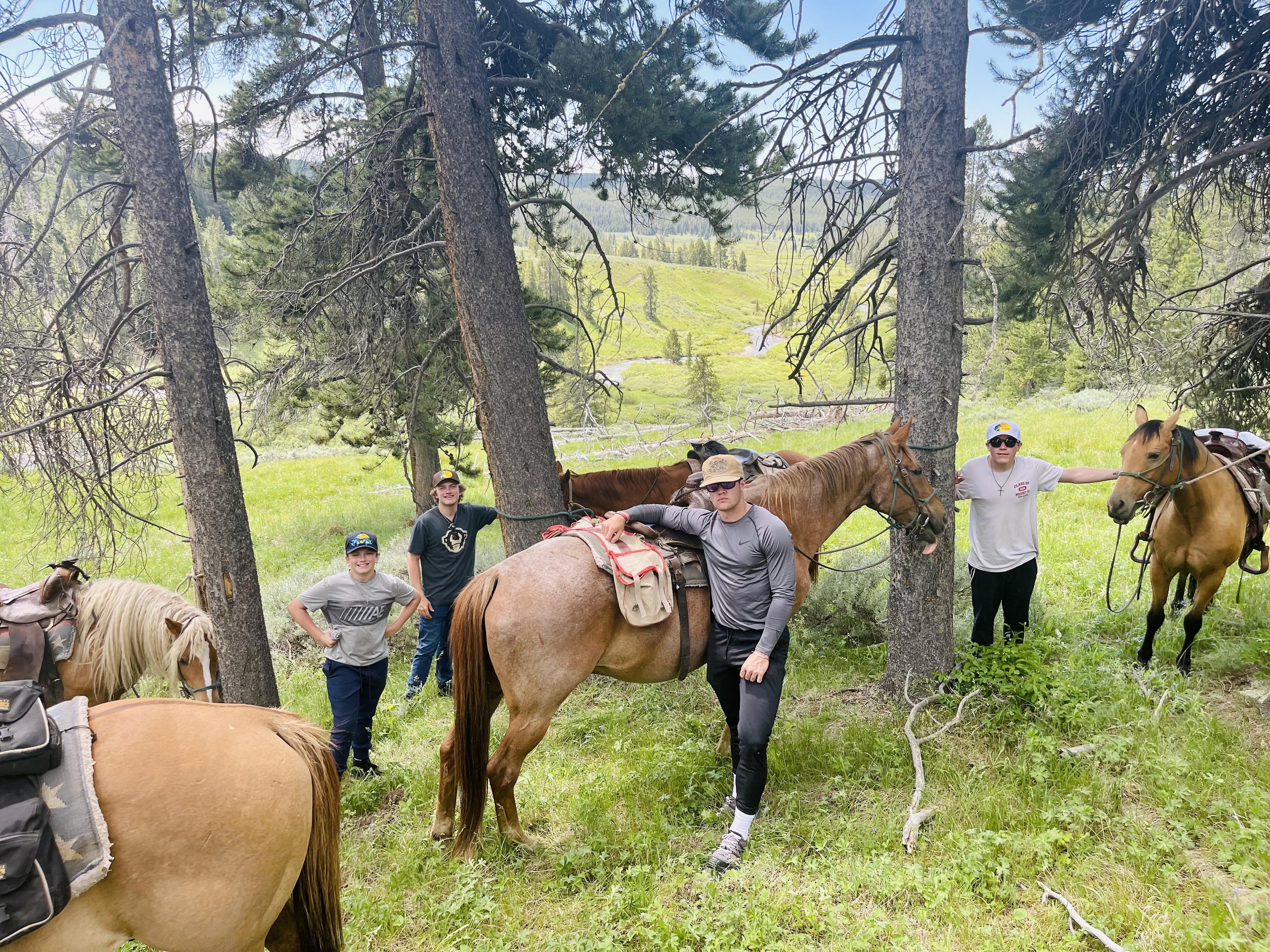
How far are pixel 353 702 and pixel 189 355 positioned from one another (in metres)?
2.66

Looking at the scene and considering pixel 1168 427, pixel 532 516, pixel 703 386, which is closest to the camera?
pixel 1168 427

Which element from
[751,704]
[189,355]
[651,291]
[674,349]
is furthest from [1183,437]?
[651,291]

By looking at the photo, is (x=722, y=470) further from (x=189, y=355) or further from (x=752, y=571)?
(x=189, y=355)

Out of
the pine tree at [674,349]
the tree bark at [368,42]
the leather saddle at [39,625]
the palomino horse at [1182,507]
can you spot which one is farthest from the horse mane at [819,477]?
the pine tree at [674,349]

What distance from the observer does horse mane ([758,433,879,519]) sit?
176 inches

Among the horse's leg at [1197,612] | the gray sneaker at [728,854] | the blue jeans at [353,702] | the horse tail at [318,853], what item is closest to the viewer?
the horse tail at [318,853]

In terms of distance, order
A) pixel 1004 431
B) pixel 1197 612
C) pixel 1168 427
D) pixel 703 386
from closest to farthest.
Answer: pixel 1004 431 → pixel 1168 427 → pixel 1197 612 → pixel 703 386

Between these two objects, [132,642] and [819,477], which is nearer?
[132,642]

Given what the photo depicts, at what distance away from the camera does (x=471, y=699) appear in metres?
3.81

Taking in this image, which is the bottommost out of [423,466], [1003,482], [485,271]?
[423,466]

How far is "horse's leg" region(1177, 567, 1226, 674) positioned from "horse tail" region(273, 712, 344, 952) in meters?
6.18

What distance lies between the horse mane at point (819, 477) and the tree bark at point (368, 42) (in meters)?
4.24

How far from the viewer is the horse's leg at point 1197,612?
5203mm

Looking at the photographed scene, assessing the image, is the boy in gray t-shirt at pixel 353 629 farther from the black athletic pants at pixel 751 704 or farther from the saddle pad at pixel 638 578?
the black athletic pants at pixel 751 704
